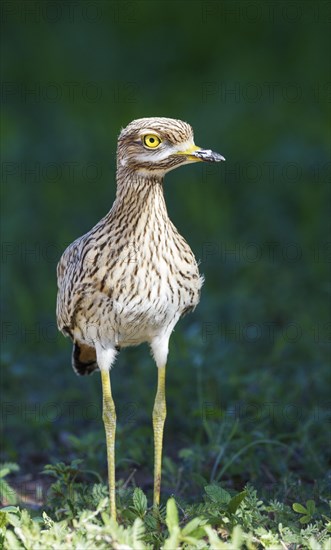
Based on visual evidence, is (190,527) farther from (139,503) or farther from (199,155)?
(199,155)

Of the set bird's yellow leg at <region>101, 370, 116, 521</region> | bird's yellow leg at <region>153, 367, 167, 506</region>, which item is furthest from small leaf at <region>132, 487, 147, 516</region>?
bird's yellow leg at <region>153, 367, 167, 506</region>

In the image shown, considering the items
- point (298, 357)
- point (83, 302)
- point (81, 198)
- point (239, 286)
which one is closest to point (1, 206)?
point (81, 198)

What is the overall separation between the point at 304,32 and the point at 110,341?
9077 millimetres

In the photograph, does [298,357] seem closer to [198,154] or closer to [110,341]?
[110,341]

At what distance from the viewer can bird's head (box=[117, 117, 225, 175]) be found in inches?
157

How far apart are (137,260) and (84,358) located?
37.5 inches

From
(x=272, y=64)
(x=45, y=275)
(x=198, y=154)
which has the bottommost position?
(x=45, y=275)

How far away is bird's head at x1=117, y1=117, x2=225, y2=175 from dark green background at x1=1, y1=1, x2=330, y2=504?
62.1 inches

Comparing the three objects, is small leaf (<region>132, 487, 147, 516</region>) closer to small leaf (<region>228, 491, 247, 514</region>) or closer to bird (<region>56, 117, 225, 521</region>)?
bird (<region>56, 117, 225, 521</region>)

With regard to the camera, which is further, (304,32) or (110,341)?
(304,32)

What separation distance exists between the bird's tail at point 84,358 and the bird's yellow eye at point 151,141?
1.17m

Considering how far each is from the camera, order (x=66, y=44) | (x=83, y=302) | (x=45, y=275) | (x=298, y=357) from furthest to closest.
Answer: (x=66, y=44) → (x=45, y=275) → (x=298, y=357) → (x=83, y=302)

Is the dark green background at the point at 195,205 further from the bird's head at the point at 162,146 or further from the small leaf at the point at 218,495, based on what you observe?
the bird's head at the point at 162,146

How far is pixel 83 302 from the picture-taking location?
436 centimetres
